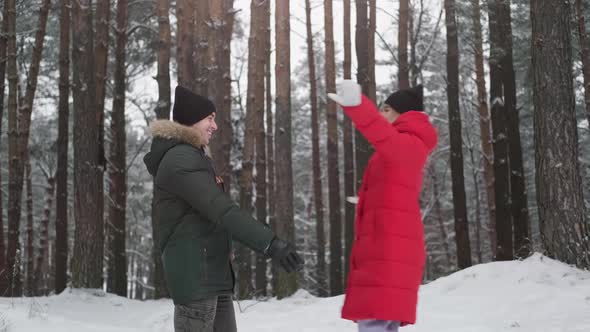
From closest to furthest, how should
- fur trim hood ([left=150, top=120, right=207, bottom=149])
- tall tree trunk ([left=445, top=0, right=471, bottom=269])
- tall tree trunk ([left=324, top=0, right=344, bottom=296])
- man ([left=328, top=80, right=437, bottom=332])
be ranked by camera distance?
man ([left=328, top=80, right=437, bottom=332])
fur trim hood ([left=150, top=120, right=207, bottom=149])
tall tree trunk ([left=445, top=0, right=471, bottom=269])
tall tree trunk ([left=324, top=0, right=344, bottom=296])

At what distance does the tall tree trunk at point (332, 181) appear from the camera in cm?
1631

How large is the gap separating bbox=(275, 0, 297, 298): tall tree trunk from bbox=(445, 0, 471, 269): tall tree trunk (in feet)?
15.0

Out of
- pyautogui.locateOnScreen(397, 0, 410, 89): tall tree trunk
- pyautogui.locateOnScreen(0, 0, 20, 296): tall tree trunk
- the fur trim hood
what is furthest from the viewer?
pyautogui.locateOnScreen(397, 0, 410, 89): tall tree trunk

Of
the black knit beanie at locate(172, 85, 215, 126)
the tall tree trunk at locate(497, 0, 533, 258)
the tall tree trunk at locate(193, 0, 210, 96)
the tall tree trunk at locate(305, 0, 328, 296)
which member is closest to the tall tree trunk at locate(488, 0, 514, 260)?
the tall tree trunk at locate(497, 0, 533, 258)

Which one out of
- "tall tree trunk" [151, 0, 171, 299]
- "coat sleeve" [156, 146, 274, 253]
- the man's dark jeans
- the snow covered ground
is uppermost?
"tall tree trunk" [151, 0, 171, 299]

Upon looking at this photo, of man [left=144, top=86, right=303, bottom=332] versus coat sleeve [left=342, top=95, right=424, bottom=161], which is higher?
coat sleeve [left=342, top=95, right=424, bottom=161]

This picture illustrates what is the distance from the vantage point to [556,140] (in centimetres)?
727

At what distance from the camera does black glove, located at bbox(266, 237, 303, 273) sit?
Result: 3.12 metres

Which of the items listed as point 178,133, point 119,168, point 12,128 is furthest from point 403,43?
point 178,133

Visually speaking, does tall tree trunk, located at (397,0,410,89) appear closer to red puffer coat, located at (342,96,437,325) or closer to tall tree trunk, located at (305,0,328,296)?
tall tree trunk, located at (305,0,328,296)

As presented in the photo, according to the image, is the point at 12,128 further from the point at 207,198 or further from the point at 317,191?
the point at 207,198

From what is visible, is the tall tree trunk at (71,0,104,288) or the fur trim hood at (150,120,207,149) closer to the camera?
the fur trim hood at (150,120,207,149)

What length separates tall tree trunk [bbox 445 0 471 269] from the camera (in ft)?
45.0

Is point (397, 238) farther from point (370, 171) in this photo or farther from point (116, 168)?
point (116, 168)
